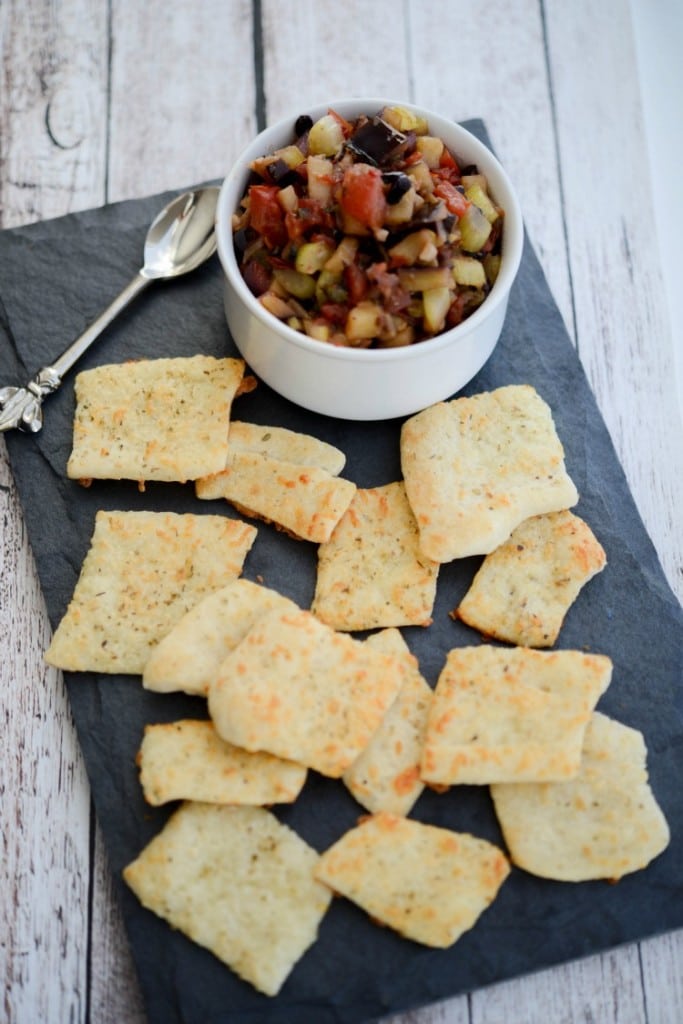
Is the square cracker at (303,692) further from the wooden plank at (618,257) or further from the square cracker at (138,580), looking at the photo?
the wooden plank at (618,257)

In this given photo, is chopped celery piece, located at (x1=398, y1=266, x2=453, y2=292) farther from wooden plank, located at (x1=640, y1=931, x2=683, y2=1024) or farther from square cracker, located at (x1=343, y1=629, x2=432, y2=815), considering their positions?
wooden plank, located at (x1=640, y1=931, x2=683, y2=1024)

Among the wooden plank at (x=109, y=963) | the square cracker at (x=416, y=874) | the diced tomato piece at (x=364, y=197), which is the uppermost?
the diced tomato piece at (x=364, y=197)

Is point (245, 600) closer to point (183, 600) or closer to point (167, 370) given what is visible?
point (183, 600)

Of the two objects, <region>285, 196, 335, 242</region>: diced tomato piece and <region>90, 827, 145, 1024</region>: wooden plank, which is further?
<region>285, 196, 335, 242</region>: diced tomato piece

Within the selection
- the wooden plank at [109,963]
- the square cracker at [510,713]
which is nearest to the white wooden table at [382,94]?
the wooden plank at [109,963]

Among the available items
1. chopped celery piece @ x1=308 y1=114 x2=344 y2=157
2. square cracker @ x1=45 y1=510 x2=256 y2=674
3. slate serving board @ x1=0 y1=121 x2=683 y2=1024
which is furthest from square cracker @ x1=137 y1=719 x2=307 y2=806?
chopped celery piece @ x1=308 y1=114 x2=344 y2=157
